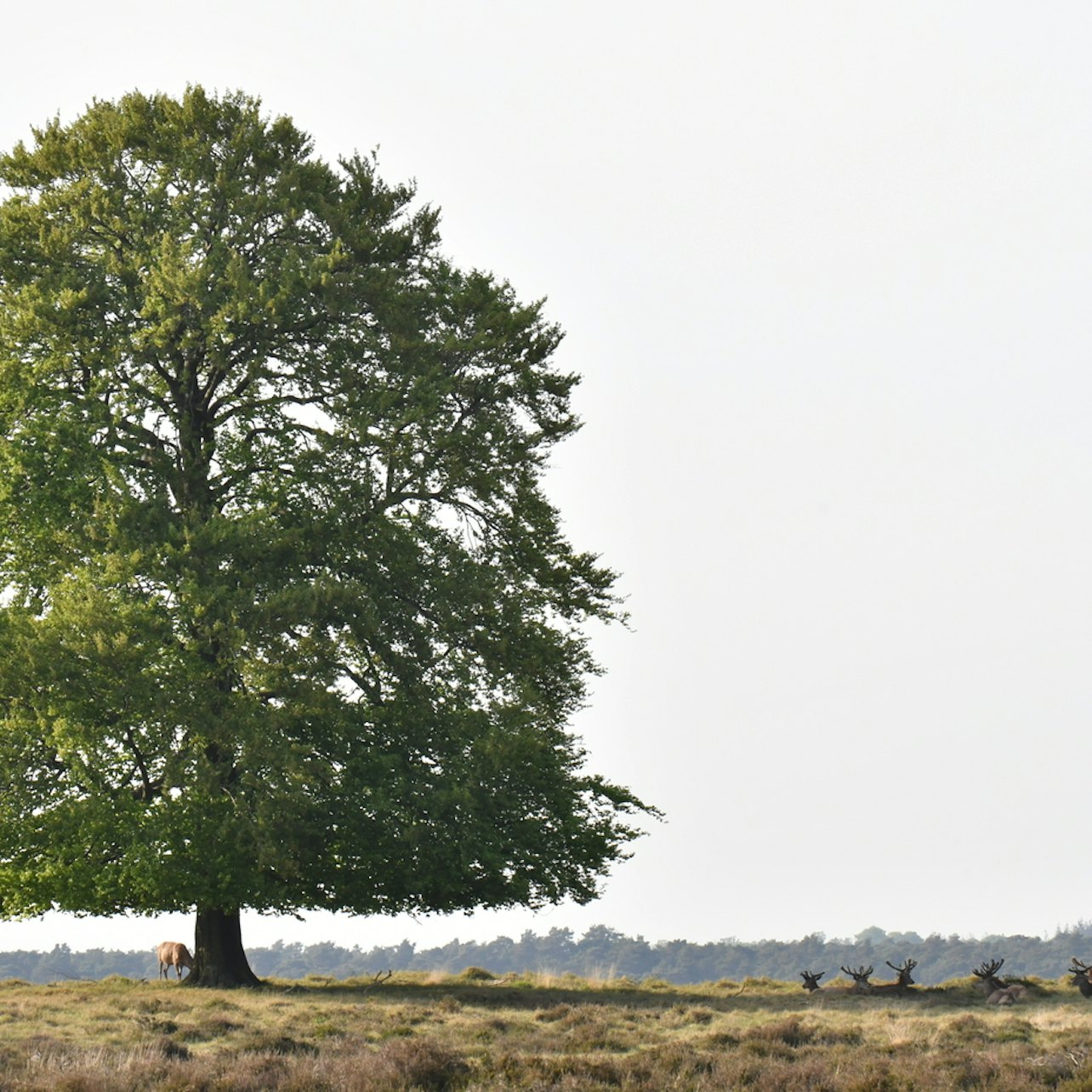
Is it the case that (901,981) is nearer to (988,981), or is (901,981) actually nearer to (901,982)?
(901,982)

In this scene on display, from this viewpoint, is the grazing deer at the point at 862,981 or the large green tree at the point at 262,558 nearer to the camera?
the large green tree at the point at 262,558

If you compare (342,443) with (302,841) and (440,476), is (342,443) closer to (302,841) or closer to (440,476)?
(440,476)

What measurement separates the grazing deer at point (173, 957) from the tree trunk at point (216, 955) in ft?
7.89

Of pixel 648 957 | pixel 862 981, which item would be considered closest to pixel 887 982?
pixel 862 981

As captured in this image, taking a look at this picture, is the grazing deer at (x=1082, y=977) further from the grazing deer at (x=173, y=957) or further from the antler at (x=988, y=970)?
the grazing deer at (x=173, y=957)

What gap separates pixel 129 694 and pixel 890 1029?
14020 millimetres

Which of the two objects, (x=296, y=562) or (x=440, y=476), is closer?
(x=296, y=562)

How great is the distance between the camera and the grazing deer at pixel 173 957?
2842 cm

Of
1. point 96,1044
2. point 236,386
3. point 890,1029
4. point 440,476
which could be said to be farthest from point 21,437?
point 890,1029

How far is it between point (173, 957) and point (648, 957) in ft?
466

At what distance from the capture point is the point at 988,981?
26156 mm

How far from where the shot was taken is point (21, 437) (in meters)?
25.4

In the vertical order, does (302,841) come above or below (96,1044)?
above

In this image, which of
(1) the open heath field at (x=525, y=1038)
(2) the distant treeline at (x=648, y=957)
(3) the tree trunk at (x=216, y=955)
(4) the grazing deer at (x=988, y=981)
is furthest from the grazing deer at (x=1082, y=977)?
(2) the distant treeline at (x=648, y=957)
